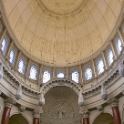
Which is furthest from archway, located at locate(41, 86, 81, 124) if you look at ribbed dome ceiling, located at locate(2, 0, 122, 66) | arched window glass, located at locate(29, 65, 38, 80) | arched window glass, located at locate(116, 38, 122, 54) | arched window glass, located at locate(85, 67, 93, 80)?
arched window glass, located at locate(116, 38, 122, 54)

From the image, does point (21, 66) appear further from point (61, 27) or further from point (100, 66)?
point (100, 66)

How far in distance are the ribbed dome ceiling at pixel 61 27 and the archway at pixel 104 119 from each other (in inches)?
350

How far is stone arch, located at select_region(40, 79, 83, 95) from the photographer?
23266 millimetres

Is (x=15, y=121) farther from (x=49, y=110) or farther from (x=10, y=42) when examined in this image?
(x=10, y=42)

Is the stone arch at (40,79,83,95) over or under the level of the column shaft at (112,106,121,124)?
over

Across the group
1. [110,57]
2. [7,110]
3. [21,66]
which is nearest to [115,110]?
[110,57]

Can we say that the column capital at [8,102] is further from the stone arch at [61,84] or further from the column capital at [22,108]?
the stone arch at [61,84]

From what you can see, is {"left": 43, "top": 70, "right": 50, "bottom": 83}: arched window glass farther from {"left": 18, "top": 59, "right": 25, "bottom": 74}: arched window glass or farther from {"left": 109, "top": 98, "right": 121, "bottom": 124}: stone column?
{"left": 109, "top": 98, "right": 121, "bottom": 124}: stone column

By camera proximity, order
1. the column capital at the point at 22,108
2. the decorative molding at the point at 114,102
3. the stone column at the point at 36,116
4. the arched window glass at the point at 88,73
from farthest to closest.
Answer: the arched window glass at the point at 88,73
the stone column at the point at 36,116
the column capital at the point at 22,108
the decorative molding at the point at 114,102

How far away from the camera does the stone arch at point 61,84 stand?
23.3 meters

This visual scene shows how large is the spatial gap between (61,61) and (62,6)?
8.45m

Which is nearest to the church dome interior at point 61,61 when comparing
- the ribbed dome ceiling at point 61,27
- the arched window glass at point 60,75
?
the ribbed dome ceiling at point 61,27

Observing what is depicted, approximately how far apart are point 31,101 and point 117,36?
13.4 m

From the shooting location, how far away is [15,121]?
22828 mm
